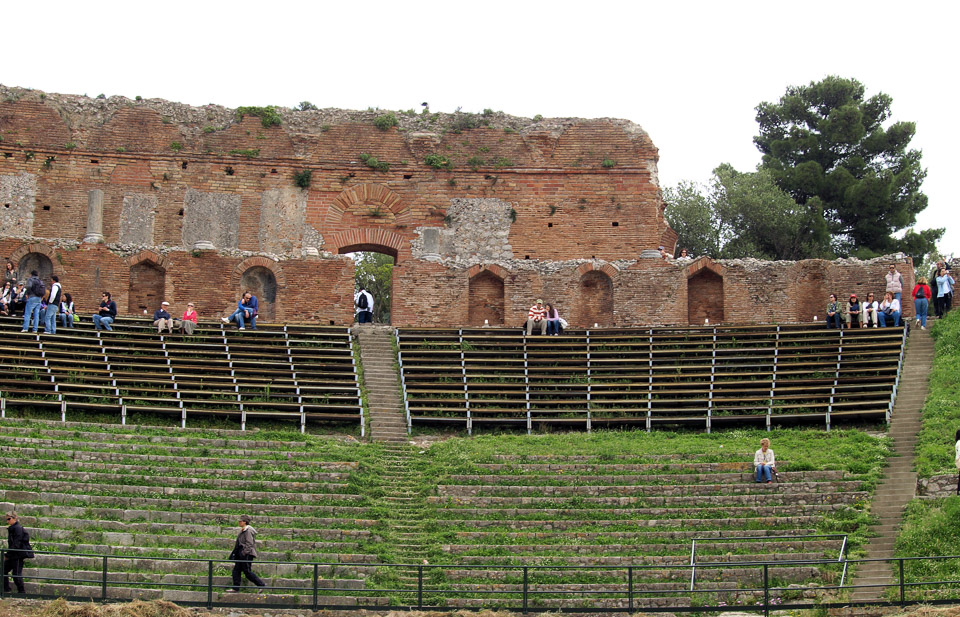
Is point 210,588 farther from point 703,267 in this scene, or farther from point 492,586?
point 703,267

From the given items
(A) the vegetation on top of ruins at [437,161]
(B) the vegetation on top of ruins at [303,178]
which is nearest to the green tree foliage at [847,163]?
(A) the vegetation on top of ruins at [437,161]

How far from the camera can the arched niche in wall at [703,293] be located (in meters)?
33.6

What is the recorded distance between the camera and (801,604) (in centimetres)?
1820

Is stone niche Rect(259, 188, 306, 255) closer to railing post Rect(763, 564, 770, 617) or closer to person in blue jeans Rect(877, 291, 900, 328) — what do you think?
person in blue jeans Rect(877, 291, 900, 328)

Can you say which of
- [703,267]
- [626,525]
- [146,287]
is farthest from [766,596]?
[146,287]

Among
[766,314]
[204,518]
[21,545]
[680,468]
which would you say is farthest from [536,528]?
[766,314]

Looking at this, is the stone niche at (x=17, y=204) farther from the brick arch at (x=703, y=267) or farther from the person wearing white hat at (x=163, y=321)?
the brick arch at (x=703, y=267)

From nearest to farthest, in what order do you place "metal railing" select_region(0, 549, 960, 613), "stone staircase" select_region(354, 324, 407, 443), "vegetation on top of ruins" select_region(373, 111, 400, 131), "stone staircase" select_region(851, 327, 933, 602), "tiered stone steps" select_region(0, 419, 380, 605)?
"metal railing" select_region(0, 549, 960, 613) < "tiered stone steps" select_region(0, 419, 380, 605) < "stone staircase" select_region(851, 327, 933, 602) < "stone staircase" select_region(354, 324, 407, 443) < "vegetation on top of ruins" select_region(373, 111, 400, 131)

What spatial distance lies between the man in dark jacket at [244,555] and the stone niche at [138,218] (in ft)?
55.7

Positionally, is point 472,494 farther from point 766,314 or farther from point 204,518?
point 766,314

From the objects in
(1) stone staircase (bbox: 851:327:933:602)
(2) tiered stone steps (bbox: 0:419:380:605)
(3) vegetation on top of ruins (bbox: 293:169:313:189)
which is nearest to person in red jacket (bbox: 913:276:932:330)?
(1) stone staircase (bbox: 851:327:933:602)

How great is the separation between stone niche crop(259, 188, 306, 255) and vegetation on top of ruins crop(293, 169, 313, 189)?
19cm

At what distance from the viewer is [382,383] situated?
91.6ft

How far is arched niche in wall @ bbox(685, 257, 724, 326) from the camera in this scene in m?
33.6
